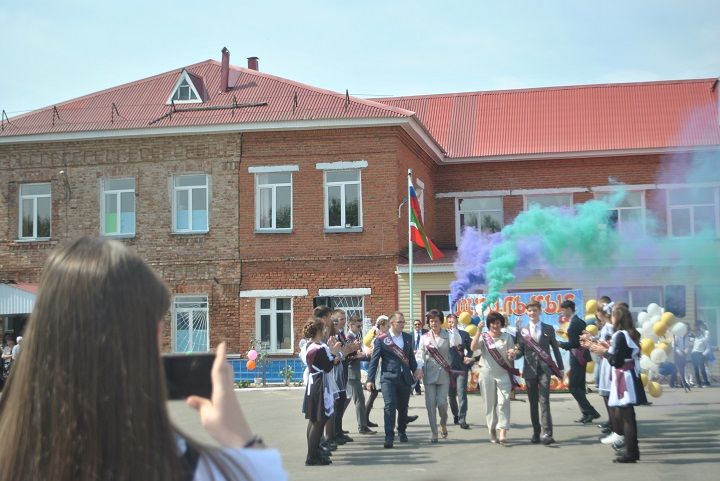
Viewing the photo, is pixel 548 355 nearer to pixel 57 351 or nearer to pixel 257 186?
pixel 57 351

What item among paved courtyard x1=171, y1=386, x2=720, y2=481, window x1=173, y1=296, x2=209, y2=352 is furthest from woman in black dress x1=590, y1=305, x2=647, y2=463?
window x1=173, y1=296, x2=209, y2=352

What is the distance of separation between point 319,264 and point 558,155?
→ 31.6 ft

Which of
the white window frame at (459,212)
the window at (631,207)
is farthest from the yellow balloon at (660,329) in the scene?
the white window frame at (459,212)

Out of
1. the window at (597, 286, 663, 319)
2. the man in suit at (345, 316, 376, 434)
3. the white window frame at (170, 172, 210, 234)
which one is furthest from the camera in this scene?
the white window frame at (170, 172, 210, 234)

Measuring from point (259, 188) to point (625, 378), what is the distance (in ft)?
61.7

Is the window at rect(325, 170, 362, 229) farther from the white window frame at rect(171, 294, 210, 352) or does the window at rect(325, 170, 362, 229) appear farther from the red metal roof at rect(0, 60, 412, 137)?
the white window frame at rect(171, 294, 210, 352)

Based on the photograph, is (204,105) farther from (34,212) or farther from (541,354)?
(541,354)

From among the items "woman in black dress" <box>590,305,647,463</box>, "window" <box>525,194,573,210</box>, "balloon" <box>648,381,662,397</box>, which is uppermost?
"window" <box>525,194,573,210</box>

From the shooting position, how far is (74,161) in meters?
30.3

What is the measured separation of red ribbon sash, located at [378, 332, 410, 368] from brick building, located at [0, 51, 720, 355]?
13.0 m

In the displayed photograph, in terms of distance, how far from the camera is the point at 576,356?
1553 centimetres

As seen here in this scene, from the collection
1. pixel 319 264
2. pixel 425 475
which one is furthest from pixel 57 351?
pixel 319 264

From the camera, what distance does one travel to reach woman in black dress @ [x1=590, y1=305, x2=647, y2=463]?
38.5ft

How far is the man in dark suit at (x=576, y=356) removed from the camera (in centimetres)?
1521
